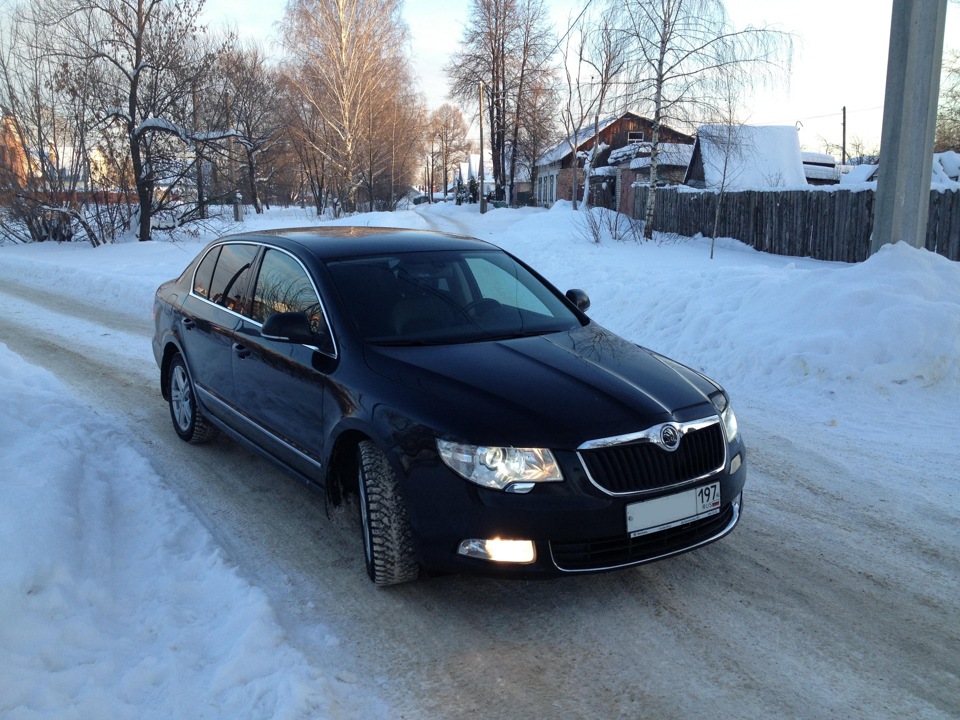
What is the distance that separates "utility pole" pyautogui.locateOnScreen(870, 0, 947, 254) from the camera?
8414 mm

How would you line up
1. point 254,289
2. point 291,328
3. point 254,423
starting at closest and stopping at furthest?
point 291,328
point 254,423
point 254,289

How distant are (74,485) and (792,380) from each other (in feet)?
19.5

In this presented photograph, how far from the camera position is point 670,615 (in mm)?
3412

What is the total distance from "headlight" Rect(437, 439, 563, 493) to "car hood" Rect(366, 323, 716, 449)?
40mm

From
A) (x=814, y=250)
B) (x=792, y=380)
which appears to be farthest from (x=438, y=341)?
(x=814, y=250)

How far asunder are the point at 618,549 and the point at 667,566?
753 mm

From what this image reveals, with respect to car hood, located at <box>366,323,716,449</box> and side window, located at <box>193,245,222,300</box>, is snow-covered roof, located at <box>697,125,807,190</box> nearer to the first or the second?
side window, located at <box>193,245,222,300</box>

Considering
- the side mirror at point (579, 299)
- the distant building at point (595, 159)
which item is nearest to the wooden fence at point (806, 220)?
the side mirror at point (579, 299)

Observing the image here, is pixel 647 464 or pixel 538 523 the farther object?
pixel 647 464

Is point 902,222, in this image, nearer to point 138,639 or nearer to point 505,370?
point 505,370

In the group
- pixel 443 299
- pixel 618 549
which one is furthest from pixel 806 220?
pixel 618 549

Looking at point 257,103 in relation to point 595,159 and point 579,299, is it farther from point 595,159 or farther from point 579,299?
point 579,299

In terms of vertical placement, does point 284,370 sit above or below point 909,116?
below

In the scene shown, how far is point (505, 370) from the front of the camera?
12.0 ft
